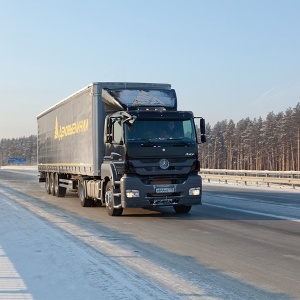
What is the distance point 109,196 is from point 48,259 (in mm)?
6658

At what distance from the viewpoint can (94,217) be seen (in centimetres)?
1466

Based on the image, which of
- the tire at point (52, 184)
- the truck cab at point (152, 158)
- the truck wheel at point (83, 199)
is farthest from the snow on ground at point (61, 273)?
the tire at point (52, 184)

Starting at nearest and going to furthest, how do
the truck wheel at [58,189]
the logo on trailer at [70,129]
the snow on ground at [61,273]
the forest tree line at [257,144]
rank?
the snow on ground at [61,273], the logo on trailer at [70,129], the truck wheel at [58,189], the forest tree line at [257,144]

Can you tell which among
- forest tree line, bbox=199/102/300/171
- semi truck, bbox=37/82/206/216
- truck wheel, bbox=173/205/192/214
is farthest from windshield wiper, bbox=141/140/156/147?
forest tree line, bbox=199/102/300/171

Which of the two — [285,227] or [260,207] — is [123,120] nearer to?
[285,227]

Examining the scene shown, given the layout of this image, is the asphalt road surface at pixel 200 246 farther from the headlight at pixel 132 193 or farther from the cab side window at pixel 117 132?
the cab side window at pixel 117 132

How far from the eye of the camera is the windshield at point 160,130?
13876 millimetres

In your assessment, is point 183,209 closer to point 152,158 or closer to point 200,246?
point 152,158

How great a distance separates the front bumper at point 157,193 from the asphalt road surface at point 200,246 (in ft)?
1.52

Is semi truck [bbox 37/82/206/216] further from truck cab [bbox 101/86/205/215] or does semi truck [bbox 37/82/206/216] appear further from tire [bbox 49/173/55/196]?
tire [bbox 49/173/55/196]

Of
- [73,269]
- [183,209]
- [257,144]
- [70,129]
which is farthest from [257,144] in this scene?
[73,269]

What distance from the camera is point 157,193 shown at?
13898mm

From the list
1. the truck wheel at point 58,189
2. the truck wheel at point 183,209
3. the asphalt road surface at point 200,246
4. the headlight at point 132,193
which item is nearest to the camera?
the asphalt road surface at point 200,246

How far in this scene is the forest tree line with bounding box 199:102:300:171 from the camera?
88.7 metres
